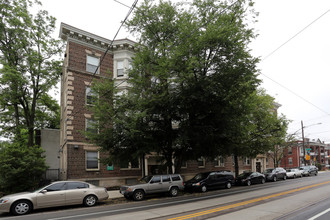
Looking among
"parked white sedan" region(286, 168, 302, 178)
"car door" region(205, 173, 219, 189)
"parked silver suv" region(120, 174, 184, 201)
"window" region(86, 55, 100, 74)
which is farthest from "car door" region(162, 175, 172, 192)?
"parked white sedan" region(286, 168, 302, 178)

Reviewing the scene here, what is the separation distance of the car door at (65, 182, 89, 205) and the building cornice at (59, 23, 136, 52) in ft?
45.5

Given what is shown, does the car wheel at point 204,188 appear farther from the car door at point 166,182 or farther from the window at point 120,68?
the window at point 120,68

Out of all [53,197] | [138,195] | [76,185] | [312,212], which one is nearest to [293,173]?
[138,195]

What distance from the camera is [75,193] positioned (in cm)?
1262

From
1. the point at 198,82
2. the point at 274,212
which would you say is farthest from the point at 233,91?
the point at 274,212

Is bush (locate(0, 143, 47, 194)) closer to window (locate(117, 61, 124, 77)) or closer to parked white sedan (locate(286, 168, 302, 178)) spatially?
window (locate(117, 61, 124, 77))

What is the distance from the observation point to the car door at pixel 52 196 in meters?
11.7

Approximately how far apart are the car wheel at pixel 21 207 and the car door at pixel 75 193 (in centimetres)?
170

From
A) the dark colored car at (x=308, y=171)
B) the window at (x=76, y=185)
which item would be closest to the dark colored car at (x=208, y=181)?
the window at (x=76, y=185)

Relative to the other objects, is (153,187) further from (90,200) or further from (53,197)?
(53,197)

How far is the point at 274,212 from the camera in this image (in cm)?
889

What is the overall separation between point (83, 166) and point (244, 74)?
15.2 metres

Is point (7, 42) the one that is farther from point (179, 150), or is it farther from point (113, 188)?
point (179, 150)

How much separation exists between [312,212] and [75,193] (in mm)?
10839
